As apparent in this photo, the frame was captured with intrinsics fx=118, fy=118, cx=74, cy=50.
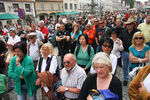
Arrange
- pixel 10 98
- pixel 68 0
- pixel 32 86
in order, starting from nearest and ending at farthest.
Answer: pixel 32 86, pixel 10 98, pixel 68 0

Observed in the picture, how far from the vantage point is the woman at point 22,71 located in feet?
8.21

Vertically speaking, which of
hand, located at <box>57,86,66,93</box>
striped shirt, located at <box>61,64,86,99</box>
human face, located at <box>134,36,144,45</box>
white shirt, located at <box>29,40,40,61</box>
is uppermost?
human face, located at <box>134,36,144,45</box>

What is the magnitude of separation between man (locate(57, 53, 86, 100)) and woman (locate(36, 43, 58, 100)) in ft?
1.32

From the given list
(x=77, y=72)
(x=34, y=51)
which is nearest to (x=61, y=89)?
(x=77, y=72)

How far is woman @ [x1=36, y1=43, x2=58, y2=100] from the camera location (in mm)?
2588

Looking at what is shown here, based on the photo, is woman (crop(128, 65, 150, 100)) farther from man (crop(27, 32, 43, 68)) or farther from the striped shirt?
man (crop(27, 32, 43, 68))

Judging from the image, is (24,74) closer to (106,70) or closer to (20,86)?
(20,86)

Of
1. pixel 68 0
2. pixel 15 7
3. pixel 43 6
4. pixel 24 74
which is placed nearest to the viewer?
pixel 24 74

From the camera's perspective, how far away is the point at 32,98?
277 centimetres

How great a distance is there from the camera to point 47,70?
9.12 ft

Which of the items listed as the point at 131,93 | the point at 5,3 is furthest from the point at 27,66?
the point at 5,3

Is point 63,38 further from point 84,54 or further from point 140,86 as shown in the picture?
point 140,86

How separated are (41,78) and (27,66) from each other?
1.31 feet

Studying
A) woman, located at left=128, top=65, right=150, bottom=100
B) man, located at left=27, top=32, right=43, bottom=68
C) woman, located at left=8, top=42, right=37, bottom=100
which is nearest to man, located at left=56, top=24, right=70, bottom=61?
man, located at left=27, top=32, right=43, bottom=68
